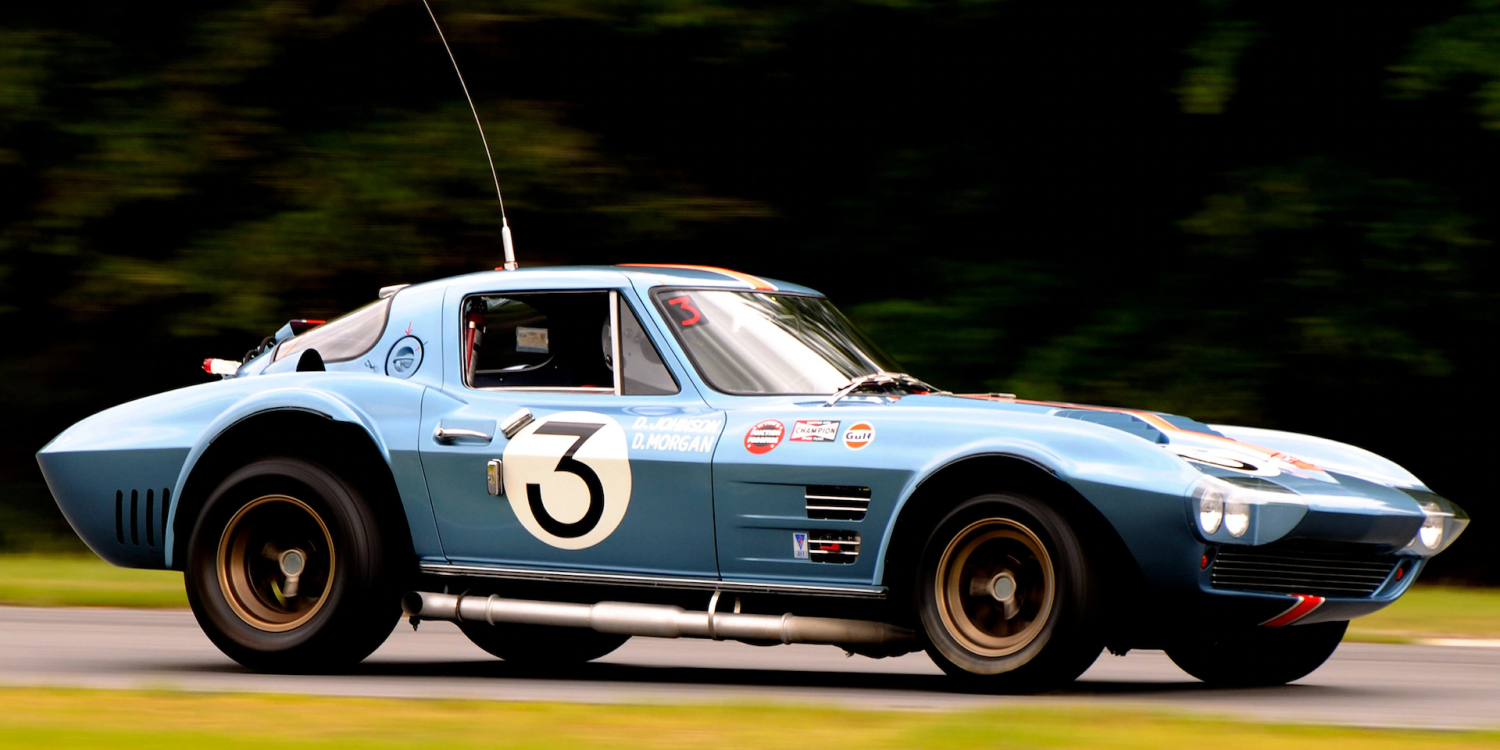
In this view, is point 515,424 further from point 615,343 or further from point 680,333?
point 680,333

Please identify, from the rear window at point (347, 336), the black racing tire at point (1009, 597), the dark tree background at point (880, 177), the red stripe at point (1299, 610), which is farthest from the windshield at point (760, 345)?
the dark tree background at point (880, 177)

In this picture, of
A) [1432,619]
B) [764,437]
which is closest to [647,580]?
[764,437]

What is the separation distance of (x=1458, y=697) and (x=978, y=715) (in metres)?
2.29

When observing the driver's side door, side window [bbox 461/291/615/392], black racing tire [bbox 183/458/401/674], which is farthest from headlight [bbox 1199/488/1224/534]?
black racing tire [bbox 183/458/401/674]

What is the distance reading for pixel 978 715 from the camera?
560 centimetres

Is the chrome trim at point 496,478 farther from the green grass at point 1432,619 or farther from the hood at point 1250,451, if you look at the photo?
the green grass at point 1432,619

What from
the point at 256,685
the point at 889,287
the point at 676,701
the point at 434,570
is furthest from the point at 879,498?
the point at 889,287

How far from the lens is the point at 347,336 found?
793 cm

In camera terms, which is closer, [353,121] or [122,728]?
[122,728]

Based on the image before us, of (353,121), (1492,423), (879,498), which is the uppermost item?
(353,121)

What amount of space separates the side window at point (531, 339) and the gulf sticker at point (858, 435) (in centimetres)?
128

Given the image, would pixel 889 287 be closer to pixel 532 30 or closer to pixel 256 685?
pixel 532 30

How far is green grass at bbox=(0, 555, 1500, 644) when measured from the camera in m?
10.4

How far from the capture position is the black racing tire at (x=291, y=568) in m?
7.34
